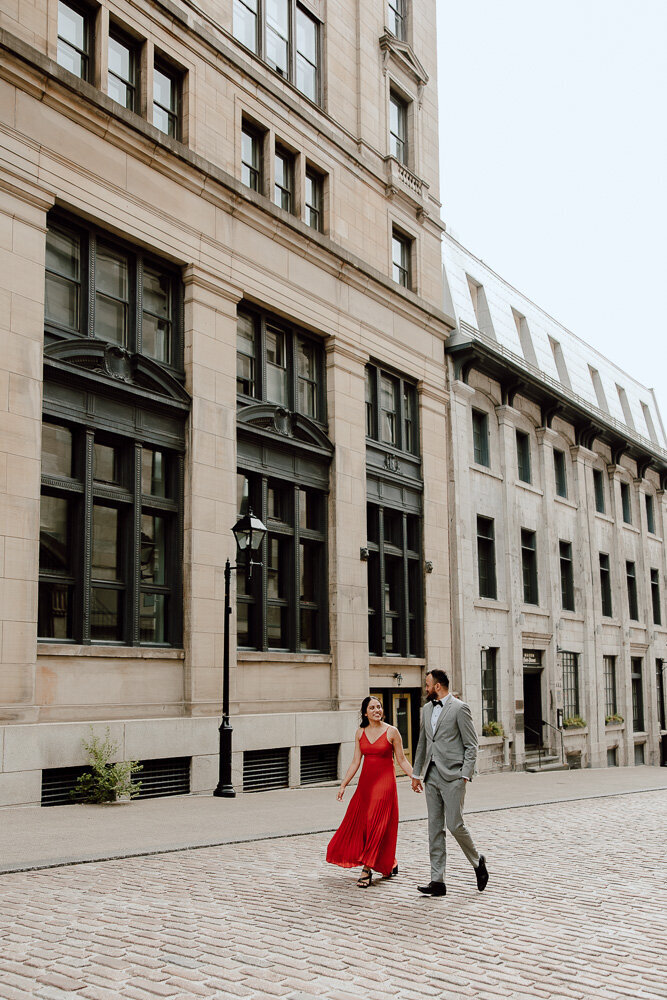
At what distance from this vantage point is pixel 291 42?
80.2ft

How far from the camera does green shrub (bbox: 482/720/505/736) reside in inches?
1124

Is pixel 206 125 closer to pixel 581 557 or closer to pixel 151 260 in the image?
pixel 151 260

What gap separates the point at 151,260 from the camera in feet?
65.3

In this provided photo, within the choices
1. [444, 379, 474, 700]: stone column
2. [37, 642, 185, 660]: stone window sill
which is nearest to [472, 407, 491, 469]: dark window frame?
[444, 379, 474, 700]: stone column

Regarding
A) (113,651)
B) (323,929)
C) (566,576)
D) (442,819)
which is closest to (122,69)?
(113,651)

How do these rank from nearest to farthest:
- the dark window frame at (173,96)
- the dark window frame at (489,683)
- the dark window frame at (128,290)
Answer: the dark window frame at (128,290) < the dark window frame at (173,96) < the dark window frame at (489,683)

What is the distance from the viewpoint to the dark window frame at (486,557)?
99.7ft

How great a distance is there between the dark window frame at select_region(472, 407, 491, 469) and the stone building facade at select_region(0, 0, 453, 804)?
2.95 m

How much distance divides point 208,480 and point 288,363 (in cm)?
472

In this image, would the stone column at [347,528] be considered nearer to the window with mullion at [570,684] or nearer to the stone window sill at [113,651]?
the stone window sill at [113,651]

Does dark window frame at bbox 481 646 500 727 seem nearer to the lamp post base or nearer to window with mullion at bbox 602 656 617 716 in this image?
window with mullion at bbox 602 656 617 716

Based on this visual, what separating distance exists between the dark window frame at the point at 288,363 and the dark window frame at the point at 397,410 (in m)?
2.13

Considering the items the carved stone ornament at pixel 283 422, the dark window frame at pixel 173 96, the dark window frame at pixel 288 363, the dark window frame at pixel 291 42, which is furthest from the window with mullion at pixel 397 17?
the carved stone ornament at pixel 283 422

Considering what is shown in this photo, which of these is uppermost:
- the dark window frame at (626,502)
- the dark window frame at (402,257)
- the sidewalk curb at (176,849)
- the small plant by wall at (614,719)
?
the dark window frame at (402,257)
